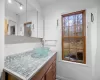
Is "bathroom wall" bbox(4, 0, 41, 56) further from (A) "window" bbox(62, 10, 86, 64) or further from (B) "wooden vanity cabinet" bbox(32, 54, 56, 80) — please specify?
→ (A) "window" bbox(62, 10, 86, 64)

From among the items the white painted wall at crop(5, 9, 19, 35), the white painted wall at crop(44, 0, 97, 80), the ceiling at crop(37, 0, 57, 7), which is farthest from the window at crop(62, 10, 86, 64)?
the white painted wall at crop(5, 9, 19, 35)

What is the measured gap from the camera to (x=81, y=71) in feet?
7.00

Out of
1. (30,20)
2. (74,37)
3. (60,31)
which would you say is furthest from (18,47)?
(74,37)

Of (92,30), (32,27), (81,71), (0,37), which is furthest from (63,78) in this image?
(0,37)

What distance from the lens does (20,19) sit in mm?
1733

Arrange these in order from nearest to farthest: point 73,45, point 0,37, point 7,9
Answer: point 0,37
point 7,9
point 73,45

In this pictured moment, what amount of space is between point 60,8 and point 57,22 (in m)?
0.48

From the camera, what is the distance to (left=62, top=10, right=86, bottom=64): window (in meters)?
2.18

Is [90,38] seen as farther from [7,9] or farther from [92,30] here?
[7,9]

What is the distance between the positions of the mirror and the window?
1027 mm

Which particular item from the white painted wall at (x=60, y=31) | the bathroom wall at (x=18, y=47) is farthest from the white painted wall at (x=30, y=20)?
the white painted wall at (x=60, y=31)

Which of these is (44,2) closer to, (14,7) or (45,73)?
(14,7)

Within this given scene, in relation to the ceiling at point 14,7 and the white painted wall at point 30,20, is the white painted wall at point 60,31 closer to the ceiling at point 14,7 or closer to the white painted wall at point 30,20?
the white painted wall at point 30,20

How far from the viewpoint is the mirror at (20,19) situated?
142 cm
